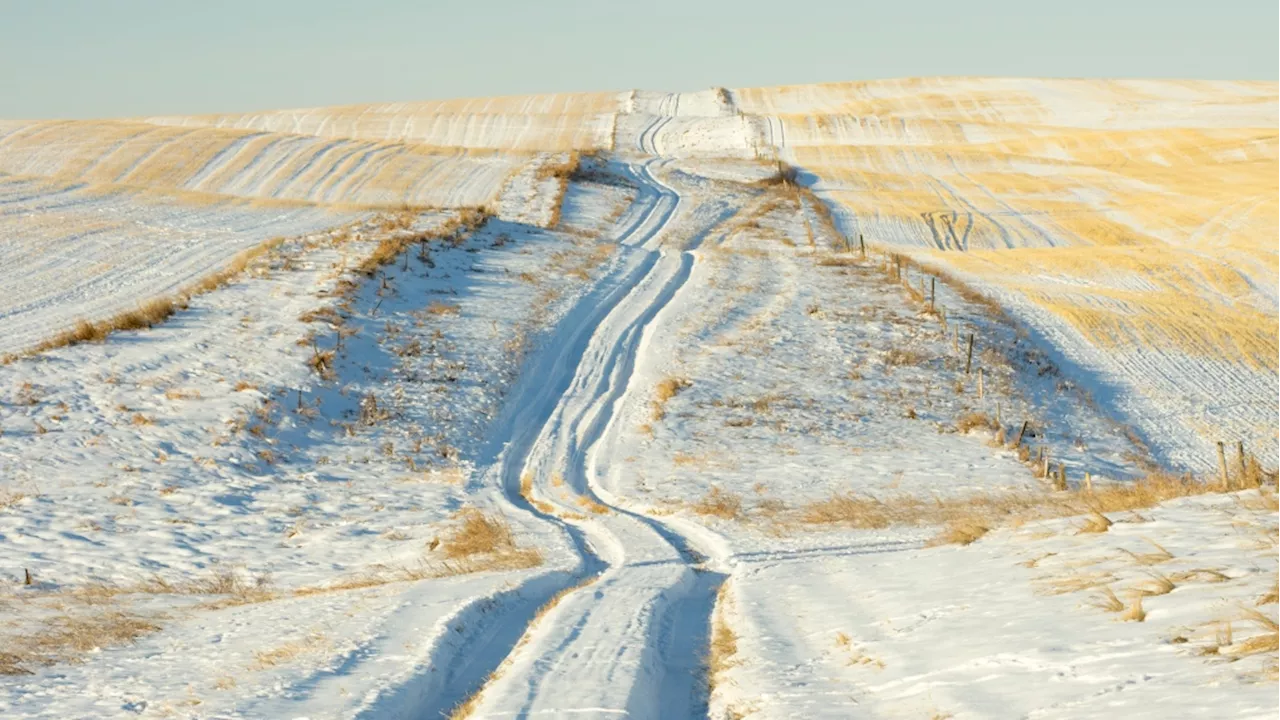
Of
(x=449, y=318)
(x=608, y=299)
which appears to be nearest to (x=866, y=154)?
(x=608, y=299)

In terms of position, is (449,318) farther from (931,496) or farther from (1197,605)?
(1197,605)

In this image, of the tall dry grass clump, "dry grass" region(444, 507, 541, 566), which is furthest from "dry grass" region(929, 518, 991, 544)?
"dry grass" region(444, 507, 541, 566)

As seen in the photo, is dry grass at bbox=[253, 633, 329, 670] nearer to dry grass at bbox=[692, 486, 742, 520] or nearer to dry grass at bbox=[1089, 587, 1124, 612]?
dry grass at bbox=[1089, 587, 1124, 612]

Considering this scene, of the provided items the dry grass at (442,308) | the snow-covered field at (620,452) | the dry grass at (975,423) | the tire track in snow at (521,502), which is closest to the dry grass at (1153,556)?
the snow-covered field at (620,452)

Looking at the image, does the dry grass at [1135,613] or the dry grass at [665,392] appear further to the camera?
the dry grass at [665,392]

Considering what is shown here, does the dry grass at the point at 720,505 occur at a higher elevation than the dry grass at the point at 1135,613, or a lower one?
lower

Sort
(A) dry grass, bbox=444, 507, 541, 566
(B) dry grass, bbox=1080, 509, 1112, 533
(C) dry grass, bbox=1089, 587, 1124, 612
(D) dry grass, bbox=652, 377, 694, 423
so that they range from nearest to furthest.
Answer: (C) dry grass, bbox=1089, 587, 1124, 612
(B) dry grass, bbox=1080, 509, 1112, 533
(A) dry grass, bbox=444, 507, 541, 566
(D) dry grass, bbox=652, 377, 694, 423

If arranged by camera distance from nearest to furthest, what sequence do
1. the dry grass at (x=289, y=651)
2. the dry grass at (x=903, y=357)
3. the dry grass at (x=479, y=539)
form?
the dry grass at (x=289, y=651), the dry grass at (x=479, y=539), the dry grass at (x=903, y=357)

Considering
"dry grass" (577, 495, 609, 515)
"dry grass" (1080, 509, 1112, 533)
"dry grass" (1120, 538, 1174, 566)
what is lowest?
"dry grass" (577, 495, 609, 515)

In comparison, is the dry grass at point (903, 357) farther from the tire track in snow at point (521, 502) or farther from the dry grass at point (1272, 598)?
the dry grass at point (1272, 598)
